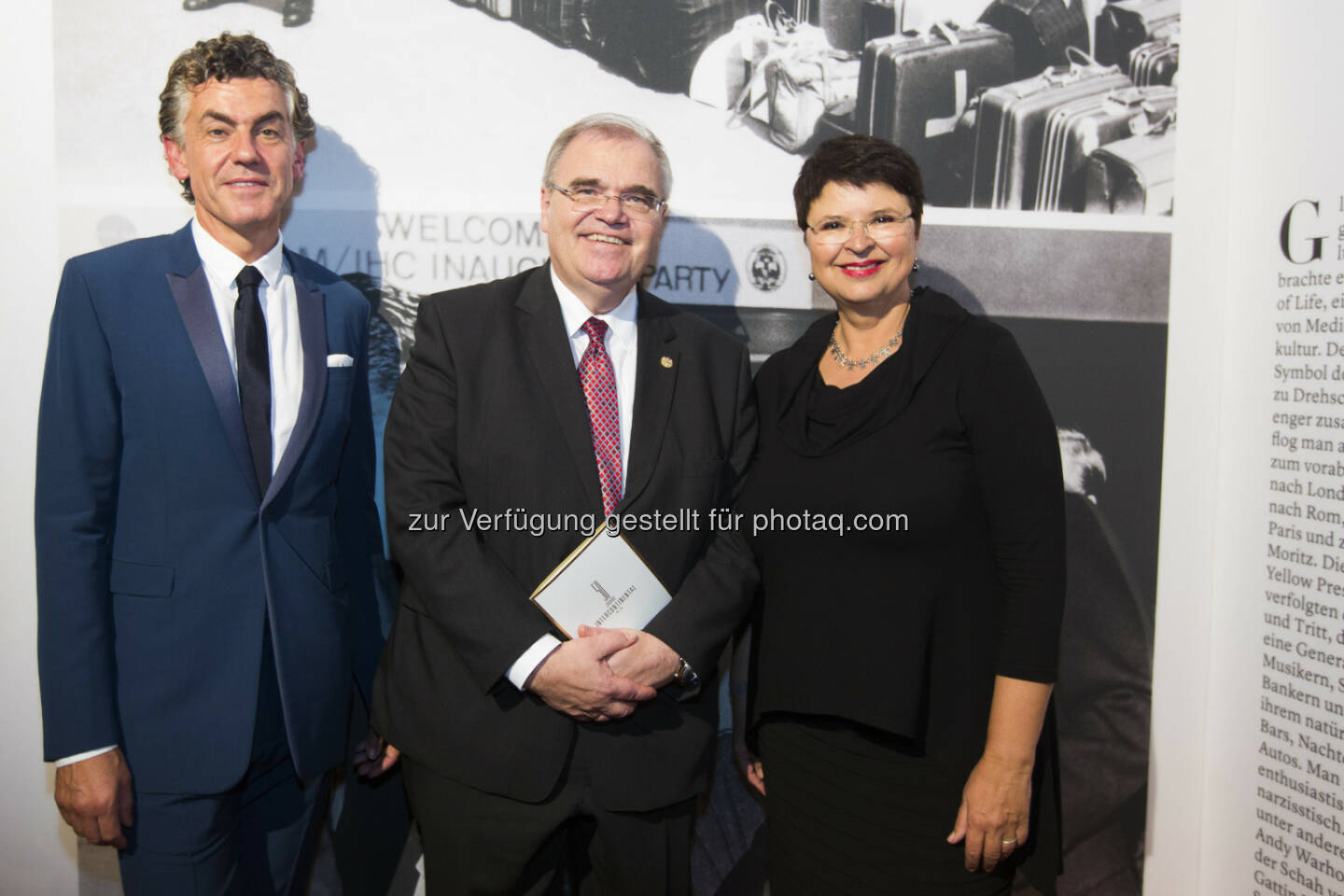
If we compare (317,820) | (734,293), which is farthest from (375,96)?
(317,820)

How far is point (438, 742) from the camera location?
5.74 feet

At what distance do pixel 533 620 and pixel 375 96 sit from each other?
1776 mm

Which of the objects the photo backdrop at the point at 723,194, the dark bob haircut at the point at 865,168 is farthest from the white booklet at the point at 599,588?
the photo backdrop at the point at 723,194

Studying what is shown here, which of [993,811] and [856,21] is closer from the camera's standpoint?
[993,811]

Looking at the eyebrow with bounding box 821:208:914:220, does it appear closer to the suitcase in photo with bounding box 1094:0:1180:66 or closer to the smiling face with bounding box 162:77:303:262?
the smiling face with bounding box 162:77:303:262

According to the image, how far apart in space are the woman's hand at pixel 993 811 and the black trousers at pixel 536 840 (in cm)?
62

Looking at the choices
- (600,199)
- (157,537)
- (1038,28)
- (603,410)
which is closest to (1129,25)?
(1038,28)

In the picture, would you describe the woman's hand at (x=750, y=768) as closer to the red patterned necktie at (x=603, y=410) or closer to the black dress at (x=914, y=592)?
the black dress at (x=914, y=592)

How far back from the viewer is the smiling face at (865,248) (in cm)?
184

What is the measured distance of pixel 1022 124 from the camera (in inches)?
106

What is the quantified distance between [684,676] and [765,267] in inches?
57.4

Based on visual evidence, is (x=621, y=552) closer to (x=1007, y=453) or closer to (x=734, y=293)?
(x=1007, y=453)

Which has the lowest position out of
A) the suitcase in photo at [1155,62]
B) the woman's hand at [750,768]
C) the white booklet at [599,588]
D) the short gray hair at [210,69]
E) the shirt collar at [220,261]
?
the woman's hand at [750,768]

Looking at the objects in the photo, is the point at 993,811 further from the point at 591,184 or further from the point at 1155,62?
the point at 1155,62
